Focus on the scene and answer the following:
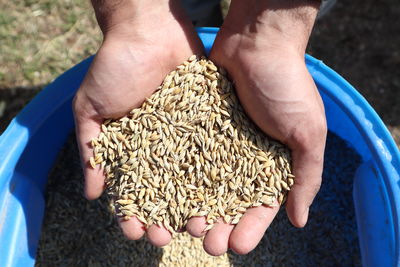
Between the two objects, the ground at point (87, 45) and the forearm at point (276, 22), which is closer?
the forearm at point (276, 22)

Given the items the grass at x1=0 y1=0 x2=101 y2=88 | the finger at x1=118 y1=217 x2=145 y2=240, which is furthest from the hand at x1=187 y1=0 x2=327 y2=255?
the grass at x1=0 y1=0 x2=101 y2=88

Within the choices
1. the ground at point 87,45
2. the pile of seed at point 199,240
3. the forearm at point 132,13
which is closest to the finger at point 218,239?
the pile of seed at point 199,240

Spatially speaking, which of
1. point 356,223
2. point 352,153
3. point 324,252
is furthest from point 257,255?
point 352,153

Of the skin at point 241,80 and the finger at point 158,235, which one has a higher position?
the skin at point 241,80

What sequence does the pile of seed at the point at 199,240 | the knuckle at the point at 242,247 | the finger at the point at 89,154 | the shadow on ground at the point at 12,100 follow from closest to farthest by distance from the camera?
1. the knuckle at the point at 242,247
2. the finger at the point at 89,154
3. the pile of seed at the point at 199,240
4. the shadow on ground at the point at 12,100

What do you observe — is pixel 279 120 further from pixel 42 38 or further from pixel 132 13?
pixel 42 38

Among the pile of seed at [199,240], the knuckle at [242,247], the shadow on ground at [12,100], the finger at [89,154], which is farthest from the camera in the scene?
the shadow on ground at [12,100]

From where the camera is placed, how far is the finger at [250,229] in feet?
4.59

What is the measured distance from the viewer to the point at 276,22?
143 cm

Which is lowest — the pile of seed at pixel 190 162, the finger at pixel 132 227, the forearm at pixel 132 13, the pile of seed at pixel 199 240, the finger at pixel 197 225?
the pile of seed at pixel 199 240

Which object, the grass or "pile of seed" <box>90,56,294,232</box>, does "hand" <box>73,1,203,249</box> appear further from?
the grass

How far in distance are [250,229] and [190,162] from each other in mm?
268

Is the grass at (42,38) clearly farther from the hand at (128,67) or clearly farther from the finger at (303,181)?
the finger at (303,181)

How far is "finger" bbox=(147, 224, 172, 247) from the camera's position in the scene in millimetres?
1451
